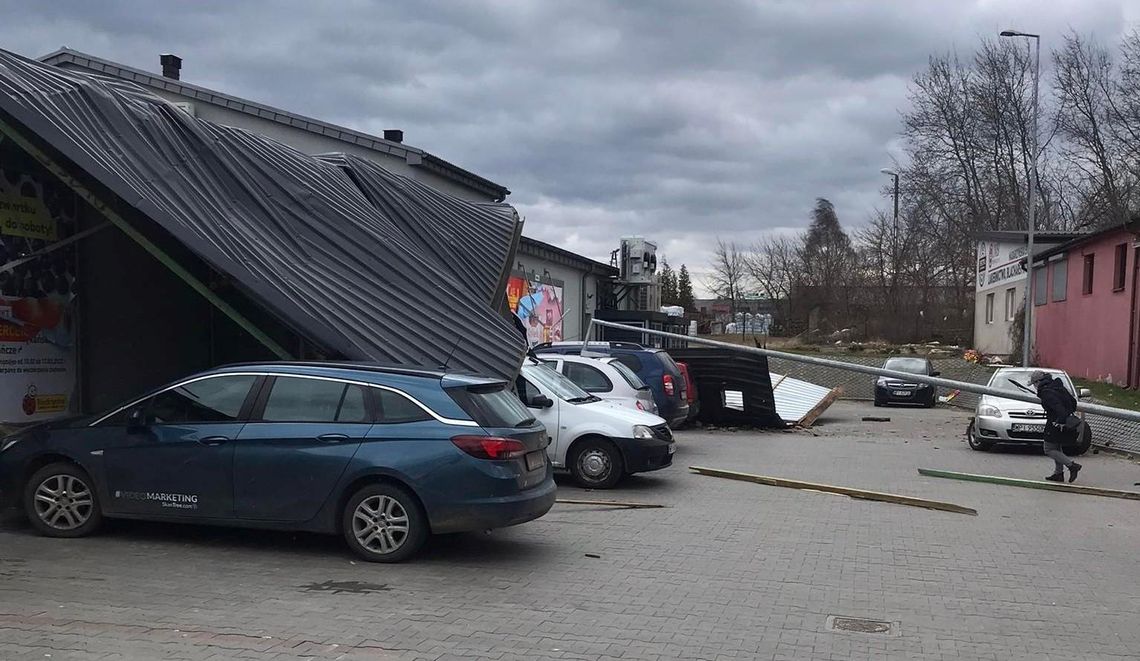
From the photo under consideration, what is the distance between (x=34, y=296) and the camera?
10844 millimetres

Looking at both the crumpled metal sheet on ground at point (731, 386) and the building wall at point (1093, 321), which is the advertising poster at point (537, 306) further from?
the building wall at point (1093, 321)

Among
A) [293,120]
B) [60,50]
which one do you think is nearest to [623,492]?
[293,120]

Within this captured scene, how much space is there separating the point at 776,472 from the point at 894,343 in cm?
3968

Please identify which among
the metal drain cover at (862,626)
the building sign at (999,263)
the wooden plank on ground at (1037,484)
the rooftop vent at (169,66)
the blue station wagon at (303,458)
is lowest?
the wooden plank on ground at (1037,484)

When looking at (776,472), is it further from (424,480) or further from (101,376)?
(101,376)

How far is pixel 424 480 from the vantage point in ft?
24.4

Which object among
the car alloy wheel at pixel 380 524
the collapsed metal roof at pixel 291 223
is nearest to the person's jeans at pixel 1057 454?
the collapsed metal roof at pixel 291 223

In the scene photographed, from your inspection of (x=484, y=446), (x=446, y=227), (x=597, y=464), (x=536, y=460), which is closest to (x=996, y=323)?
(x=446, y=227)

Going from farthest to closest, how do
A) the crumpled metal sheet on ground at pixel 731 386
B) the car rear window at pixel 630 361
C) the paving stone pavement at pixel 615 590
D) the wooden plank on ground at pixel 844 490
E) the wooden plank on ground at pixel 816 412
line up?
the wooden plank on ground at pixel 816 412
the crumpled metal sheet on ground at pixel 731 386
the car rear window at pixel 630 361
the wooden plank on ground at pixel 844 490
the paving stone pavement at pixel 615 590

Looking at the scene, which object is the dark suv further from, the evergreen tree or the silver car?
the evergreen tree

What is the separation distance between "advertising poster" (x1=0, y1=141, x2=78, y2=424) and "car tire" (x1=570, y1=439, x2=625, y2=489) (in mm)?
5952

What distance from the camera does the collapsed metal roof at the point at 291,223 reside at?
8.62 metres

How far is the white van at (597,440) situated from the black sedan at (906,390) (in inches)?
854

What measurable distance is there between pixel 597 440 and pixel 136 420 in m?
5.40
